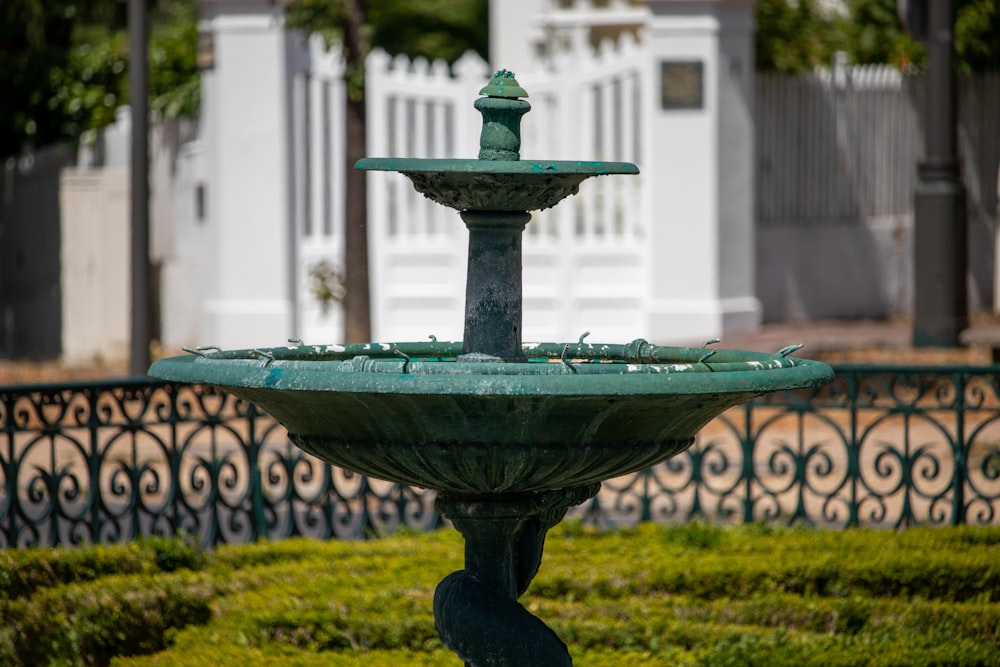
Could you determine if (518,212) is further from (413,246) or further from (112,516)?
(413,246)

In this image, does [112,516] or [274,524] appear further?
[274,524]

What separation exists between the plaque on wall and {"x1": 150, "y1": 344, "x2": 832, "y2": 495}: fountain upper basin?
366 inches

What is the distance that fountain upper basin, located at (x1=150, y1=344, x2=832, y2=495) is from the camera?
3.45 meters

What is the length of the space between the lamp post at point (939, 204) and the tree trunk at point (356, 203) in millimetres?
4404

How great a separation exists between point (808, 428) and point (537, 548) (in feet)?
22.3

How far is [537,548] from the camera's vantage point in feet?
13.4

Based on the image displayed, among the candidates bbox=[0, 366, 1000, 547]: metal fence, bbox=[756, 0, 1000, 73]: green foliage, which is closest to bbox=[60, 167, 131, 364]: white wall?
bbox=[0, 366, 1000, 547]: metal fence

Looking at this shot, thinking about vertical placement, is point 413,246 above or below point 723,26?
below

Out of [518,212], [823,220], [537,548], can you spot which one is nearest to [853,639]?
[537,548]

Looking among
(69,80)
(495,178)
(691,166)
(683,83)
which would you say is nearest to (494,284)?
(495,178)

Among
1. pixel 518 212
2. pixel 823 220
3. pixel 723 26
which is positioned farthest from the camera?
pixel 823 220

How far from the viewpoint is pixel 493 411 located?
3537 millimetres

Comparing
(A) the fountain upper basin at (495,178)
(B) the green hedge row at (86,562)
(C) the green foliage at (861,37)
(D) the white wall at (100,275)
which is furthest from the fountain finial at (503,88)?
(C) the green foliage at (861,37)

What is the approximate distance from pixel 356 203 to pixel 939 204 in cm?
467
